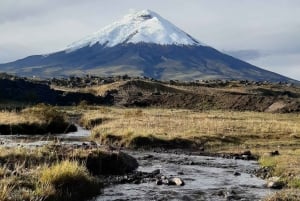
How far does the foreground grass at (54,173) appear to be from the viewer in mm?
21172

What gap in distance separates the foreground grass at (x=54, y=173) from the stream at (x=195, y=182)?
1.04 meters

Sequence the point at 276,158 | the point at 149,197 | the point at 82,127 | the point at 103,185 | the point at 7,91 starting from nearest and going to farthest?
the point at 149,197, the point at 103,185, the point at 276,158, the point at 82,127, the point at 7,91

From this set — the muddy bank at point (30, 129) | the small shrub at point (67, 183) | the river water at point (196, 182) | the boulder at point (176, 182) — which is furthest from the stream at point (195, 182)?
the muddy bank at point (30, 129)

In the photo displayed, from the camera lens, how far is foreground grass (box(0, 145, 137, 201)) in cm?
2117

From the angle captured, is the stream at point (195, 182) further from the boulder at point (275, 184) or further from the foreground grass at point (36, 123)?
the foreground grass at point (36, 123)

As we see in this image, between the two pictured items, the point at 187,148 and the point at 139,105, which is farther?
the point at 139,105

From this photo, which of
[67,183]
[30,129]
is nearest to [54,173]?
[67,183]

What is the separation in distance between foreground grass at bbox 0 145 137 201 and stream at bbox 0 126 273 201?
3.42 feet

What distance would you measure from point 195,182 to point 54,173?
8897 mm

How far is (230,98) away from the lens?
107m

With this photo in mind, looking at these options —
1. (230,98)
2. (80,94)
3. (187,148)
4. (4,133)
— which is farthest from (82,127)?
(80,94)

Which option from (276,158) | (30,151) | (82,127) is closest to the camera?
(30,151)

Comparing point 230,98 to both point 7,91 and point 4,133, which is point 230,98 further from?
point 4,133

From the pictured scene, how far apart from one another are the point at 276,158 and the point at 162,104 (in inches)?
2875
